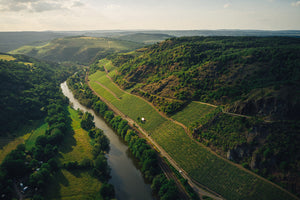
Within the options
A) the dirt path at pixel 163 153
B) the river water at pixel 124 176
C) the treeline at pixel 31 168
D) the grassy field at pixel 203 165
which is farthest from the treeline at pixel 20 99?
the grassy field at pixel 203 165

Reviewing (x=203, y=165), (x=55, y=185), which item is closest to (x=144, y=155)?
(x=203, y=165)

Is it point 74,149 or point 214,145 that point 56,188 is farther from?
point 214,145

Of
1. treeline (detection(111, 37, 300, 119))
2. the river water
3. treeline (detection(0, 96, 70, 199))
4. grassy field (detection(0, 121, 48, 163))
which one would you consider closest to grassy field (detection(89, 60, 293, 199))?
treeline (detection(111, 37, 300, 119))

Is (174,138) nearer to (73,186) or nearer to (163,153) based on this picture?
(163,153)

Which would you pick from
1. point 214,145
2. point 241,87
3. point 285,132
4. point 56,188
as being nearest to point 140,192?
point 56,188

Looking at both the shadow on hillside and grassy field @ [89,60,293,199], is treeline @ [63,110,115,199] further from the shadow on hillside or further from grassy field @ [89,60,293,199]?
grassy field @ [89,60,293,199]

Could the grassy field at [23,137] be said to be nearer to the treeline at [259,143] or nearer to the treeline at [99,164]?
the treeline at [99,164]
